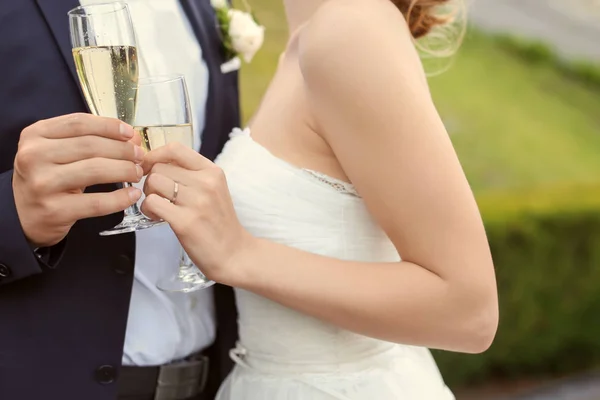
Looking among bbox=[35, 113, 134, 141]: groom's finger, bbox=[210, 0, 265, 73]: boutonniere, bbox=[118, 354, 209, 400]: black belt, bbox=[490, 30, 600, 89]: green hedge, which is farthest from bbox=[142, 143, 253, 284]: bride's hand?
bbox=[490, 30, 600, 89]: green hedge

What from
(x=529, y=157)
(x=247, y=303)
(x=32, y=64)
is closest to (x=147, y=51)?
(x=32, y=64)

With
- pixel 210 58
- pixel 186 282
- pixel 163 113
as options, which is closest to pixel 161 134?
pixel 163 113

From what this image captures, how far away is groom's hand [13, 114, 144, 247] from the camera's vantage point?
1.64 meters

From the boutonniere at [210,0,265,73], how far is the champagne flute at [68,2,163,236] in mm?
906

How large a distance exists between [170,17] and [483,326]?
1281 mm

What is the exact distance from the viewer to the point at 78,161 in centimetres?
166

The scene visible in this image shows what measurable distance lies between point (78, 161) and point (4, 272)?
428mm

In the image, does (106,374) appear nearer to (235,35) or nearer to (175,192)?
(175,192)

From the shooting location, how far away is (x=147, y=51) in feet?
8.08

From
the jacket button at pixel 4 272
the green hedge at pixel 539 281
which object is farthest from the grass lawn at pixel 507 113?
the jacket button at pixel 4 272

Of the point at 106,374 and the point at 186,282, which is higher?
the point at 186,282

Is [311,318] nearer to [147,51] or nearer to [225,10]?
[147,51]

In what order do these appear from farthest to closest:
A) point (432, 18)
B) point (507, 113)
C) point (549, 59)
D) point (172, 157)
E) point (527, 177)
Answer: point (549, 59)
point (507, 113)
point (527, 177)
point (432, 18)
point (172, 157)

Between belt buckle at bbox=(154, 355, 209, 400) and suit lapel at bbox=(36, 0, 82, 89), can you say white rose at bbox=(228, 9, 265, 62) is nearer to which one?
suit lapel at bbox=(36, 0, 82, 89)
